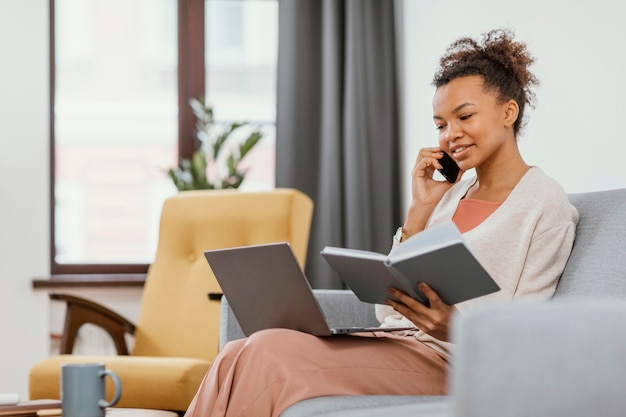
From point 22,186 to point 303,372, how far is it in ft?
7.97

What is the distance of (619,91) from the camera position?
2.27m

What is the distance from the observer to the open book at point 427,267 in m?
1.59

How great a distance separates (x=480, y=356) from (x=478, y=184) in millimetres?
1292

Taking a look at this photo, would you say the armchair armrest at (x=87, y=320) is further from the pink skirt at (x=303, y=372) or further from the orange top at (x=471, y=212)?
the orange top at (x=471, y=212)

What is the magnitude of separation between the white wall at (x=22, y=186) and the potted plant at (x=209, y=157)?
586 millimetres

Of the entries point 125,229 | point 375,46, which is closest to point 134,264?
point 125,229

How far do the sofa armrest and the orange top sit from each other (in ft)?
1.18

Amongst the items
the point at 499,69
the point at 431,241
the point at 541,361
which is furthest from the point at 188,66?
the point at 541,361

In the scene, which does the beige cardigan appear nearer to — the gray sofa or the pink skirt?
the pink skirt

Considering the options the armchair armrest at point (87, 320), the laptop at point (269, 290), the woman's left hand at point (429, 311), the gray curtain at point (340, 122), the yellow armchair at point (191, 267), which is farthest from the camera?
the gray curtain at point (340, 122)

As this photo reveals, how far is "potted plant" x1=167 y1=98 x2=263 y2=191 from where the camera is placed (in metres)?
3.86

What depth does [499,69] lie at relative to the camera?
86.8 inches

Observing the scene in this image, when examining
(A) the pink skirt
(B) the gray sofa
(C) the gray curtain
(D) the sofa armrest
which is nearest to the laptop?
(A) the pink skirt

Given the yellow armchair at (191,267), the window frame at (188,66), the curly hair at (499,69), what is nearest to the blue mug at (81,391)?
the curly hair at (499,69)
